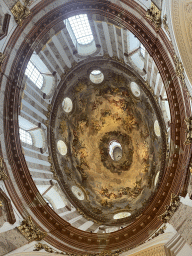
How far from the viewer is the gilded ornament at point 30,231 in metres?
11.4

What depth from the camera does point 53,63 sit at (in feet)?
57.4

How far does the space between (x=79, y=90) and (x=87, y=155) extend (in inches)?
271

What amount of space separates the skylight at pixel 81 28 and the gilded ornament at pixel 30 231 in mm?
13871

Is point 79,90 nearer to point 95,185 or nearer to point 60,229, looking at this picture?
point 95,185

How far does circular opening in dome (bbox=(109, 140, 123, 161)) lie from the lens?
77.9 feet

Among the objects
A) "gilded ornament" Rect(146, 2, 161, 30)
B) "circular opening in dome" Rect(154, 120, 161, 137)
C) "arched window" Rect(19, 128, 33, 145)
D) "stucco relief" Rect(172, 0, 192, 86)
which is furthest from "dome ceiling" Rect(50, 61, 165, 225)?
"stucco relief" Rect(172, 0, 192, 86)

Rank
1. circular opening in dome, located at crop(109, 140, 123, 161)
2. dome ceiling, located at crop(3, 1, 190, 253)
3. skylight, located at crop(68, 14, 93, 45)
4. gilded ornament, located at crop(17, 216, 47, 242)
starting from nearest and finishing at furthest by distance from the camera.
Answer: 1. gilded ornament, located at crop(17, 216, 47, 242)
2. dome ceiling, located at crop(3, 1, 190, 253)
3. skylight, located at crop(68, 14, 93, 45)
4. circular opening in dome, located at crop(109, 140, 123, 161)

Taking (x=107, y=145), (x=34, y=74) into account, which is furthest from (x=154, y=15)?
(x=107, y=145)

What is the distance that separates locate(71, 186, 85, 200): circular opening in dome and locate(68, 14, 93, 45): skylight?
1275 centimetres

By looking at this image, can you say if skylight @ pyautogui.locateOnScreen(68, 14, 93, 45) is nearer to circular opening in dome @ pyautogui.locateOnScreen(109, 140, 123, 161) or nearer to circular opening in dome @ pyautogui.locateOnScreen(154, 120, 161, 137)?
circular opening in dome @ pyautogui.locateOnScreen(154, 120, 161, 137)

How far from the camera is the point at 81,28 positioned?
17734 millimetres

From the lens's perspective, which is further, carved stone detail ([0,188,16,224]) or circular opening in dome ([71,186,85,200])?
circular opening in dome ([71,186,85,200])

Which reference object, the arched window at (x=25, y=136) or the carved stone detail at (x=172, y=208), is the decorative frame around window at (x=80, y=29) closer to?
the arched window at (x=25, y=136)

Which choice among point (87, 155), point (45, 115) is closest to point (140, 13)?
point (45, 115)
